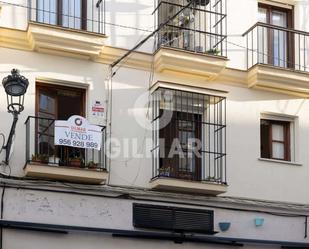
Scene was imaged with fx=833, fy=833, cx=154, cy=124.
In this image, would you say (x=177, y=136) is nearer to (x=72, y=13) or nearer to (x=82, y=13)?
(x=82, y=13)

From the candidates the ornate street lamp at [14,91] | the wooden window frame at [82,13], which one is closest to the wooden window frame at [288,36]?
the wooden window frame at [82,13]

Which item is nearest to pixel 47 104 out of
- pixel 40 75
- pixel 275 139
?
pixel 40 75

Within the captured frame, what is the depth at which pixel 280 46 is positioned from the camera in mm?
17672

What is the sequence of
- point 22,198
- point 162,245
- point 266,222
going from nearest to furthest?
point 22,198
point 162,245
point 266,222

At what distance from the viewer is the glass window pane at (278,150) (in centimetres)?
1703

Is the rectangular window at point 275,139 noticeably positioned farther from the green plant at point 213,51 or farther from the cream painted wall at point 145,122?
the green plant at point 213,51

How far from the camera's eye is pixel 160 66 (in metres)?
15.9

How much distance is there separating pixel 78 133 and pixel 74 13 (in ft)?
8.14

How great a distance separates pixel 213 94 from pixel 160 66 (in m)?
Result: 1.16

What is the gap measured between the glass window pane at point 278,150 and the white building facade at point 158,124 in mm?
43

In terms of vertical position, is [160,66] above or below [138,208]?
above

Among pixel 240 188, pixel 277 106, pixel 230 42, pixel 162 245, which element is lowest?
pixel 162 245

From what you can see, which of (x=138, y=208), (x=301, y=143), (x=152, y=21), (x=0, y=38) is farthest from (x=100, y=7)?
(x=301, y=143)

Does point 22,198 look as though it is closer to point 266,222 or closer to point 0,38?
point 0,38
